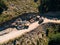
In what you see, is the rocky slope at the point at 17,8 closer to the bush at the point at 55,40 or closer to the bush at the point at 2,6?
the bush at the point at 2,6

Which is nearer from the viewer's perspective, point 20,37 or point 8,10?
point 20,37

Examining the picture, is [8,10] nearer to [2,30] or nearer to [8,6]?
[8,6]

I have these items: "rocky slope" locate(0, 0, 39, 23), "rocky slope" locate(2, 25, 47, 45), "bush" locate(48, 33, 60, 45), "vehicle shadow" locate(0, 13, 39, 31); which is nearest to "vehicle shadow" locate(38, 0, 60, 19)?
"rocky slope" locate(0, 0, 39, 23)

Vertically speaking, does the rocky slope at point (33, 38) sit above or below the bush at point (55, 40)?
above

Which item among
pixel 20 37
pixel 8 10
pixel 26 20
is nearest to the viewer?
pixel 20 37

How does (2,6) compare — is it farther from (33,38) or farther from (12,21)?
(33,38)

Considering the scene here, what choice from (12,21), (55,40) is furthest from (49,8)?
(55,40)

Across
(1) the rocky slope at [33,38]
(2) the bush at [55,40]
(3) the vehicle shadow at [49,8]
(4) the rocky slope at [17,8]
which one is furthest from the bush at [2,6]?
(2) the bush at [55,40]

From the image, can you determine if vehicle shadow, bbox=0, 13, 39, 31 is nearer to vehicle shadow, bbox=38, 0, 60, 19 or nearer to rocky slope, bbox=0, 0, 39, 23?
rocky slope, bbox=0, 0, 39, 23

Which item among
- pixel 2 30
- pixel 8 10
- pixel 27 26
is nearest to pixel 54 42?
pixel 27 26

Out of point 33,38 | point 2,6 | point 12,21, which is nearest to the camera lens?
point 33,38

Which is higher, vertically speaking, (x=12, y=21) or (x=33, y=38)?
(x=12, y=21)
